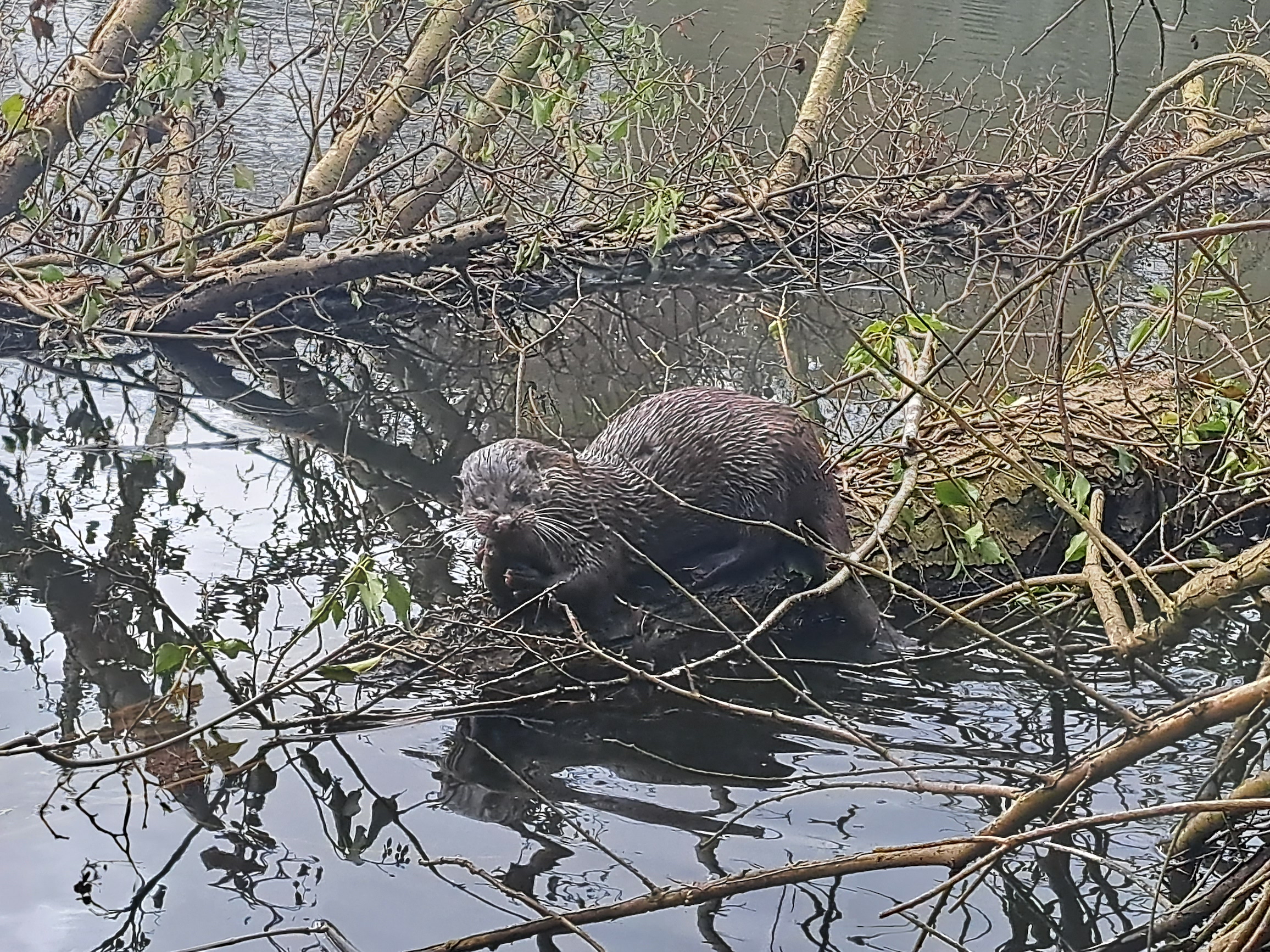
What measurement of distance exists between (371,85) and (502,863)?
5.07 meters

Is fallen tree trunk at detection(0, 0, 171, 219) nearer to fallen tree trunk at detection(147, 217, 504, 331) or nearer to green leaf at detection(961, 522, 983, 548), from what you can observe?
fallen tree trunk at detection(147, 217, 504, 331)

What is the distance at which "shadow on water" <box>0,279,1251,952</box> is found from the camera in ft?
8.77

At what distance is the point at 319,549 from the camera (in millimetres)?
4309

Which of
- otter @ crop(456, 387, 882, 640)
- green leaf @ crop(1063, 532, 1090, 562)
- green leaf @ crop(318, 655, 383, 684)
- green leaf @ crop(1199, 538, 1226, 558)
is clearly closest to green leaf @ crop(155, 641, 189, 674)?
green leaf @ crop(318, 655, 383, 684)

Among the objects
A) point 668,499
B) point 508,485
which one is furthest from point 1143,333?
point 508,485

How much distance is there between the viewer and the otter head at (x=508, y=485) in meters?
3.56

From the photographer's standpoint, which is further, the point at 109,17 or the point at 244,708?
the point at 109,17

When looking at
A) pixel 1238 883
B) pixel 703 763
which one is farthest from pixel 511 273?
pixel 1238 883

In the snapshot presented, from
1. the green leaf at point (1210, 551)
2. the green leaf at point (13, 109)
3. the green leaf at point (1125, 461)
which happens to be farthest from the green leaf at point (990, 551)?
the green leaf at point (13, 109)

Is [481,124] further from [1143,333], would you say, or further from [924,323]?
[924,323]

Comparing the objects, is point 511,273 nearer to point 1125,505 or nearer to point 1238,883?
point 1125,505

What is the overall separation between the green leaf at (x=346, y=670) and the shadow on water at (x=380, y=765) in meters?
0.06

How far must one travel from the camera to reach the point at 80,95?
17.7 feet

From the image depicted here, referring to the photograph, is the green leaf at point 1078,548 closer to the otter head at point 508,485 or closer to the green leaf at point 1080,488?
the green leaf at point 1080,488
